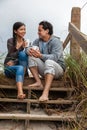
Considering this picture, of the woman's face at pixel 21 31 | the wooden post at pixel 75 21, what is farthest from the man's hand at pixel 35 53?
the wooden post at pixel 75 21

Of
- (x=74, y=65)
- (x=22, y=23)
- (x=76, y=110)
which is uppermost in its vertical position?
(x=22, y=23)

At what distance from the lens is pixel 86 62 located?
545 cm

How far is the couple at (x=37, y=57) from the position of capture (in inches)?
201

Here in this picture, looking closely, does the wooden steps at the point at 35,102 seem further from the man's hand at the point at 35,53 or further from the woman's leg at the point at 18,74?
the man's hand at the point at 35,53

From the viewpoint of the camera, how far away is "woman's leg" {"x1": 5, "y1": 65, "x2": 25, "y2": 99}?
4982 millimetres

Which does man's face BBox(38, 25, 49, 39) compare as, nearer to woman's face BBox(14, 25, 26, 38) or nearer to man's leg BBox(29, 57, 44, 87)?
woman's face BBox(14, 25, 26, 38)

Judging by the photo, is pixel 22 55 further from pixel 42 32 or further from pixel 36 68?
pixel 42 32

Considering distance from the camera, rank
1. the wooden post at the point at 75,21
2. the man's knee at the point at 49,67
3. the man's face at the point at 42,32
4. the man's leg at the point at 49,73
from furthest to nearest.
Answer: the wooden post at the point at 75,21, the man's face at the point at 42,32, the man's knee at the point at 49,67, the man's leg at the point at 49,73

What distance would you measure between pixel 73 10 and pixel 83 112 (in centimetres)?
244

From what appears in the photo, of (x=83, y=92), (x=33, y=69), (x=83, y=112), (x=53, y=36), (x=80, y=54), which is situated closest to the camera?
(x=83, y=112)

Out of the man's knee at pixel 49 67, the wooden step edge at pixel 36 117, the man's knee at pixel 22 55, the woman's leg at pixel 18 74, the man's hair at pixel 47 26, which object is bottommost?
the wooden step edge at pixel 36 117

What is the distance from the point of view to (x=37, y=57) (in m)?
5.26

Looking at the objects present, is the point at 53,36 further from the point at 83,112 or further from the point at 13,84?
the point at 83,112

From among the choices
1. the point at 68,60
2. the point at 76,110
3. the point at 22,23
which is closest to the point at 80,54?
the point at 68,60
